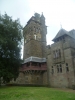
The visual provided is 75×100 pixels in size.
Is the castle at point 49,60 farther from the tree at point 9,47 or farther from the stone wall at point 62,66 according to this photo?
the tree at point 9,47

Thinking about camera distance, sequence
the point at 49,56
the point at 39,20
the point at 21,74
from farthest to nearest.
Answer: the point at 39,20, the point at 21,74, the point at 49,56

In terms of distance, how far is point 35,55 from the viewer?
109ft

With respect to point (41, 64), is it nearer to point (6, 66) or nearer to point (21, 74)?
point (21, 74)

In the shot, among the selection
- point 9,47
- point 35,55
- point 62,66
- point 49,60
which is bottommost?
point 62,66

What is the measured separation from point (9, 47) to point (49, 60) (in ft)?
35.8

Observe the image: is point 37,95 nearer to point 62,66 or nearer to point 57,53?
point 62,66

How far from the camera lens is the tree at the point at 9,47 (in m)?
22.5

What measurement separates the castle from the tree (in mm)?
5156

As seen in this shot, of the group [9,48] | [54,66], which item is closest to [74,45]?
[54,66]

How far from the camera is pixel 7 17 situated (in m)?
25.0

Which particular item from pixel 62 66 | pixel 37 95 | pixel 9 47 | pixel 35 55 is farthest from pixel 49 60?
pixel 37 95

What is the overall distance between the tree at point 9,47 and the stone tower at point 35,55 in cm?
510

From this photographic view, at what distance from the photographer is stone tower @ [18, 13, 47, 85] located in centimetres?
2867

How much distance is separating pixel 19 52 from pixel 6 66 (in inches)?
188
